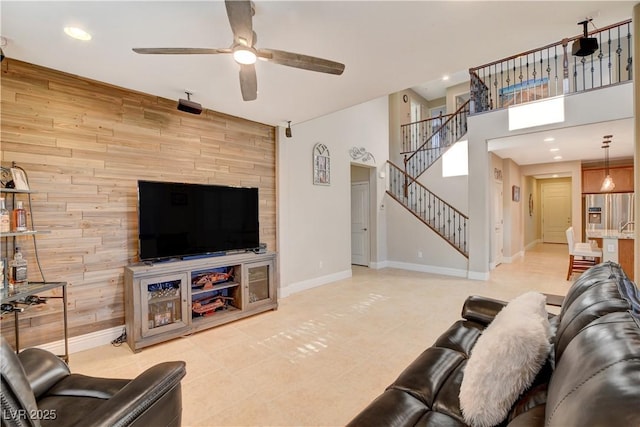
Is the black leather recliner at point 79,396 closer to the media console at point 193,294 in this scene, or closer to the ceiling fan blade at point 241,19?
the media console at point 193,294

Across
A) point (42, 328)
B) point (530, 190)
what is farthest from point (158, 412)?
point (530, 190)

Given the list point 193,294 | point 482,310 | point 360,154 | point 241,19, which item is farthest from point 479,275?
point 241,19

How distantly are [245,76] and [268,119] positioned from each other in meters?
1.97

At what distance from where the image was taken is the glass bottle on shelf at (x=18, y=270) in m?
2.38

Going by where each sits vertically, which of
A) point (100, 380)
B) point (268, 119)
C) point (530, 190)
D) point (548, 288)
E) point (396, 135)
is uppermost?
point (396, 135)

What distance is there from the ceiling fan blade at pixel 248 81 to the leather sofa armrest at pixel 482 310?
2.34 metres

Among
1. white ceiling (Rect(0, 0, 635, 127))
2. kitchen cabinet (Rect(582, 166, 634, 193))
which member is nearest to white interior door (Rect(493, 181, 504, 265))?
kitchen cabinet (Rect(582, 166, 634, 193))

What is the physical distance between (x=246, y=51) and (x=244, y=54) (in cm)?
4

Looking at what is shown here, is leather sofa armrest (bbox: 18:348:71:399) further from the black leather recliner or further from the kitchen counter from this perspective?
the kitchen counter

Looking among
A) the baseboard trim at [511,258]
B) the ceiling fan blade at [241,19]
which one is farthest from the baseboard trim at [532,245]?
the ceiling fan blade at [241,19]

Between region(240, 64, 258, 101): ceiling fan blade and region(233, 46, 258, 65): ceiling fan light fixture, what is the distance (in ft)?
0.33

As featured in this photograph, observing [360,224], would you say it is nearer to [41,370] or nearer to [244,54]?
[244,54]

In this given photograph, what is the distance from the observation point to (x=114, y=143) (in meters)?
3.00

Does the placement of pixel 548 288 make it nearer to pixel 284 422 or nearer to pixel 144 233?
pixel 284 422
